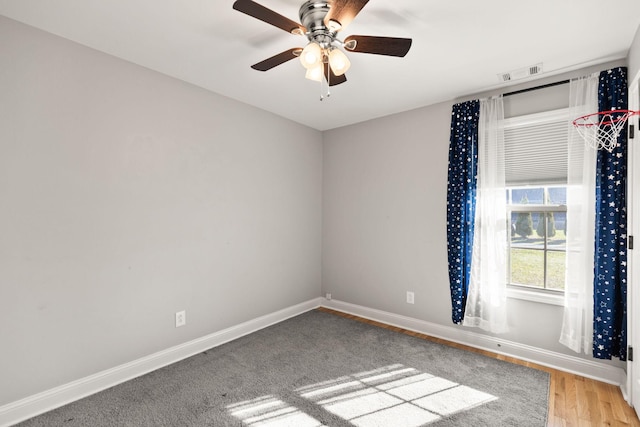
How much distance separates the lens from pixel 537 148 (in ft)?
9.01

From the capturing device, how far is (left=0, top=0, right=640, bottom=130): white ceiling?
1.83m

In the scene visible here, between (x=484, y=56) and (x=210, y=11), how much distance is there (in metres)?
1.98

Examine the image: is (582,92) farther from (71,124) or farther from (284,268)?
(71,124)

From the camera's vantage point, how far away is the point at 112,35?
2113 millimetres

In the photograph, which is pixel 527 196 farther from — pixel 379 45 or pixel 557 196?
pixel 379 45

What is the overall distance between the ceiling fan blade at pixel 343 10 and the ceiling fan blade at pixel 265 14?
180 millimetres

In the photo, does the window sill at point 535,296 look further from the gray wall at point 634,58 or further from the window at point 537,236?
the gray wall at point 634,58

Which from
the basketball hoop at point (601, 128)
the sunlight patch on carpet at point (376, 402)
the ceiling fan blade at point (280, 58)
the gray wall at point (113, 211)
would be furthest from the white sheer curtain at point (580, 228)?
the gray wall at point (113, 211)

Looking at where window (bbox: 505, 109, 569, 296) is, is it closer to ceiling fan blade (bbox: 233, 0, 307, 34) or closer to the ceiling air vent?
the ceiling air vent

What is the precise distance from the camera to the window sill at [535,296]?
2.62 meters

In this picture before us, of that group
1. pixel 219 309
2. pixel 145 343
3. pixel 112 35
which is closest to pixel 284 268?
pixel 219 309

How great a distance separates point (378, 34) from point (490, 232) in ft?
6.48

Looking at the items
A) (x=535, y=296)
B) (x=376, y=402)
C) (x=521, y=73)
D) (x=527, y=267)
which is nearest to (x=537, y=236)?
(x=527, y=267)

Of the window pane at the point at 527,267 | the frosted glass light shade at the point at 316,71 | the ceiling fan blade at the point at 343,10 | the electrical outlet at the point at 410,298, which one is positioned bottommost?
the electrical outlet at the point at 410,298
